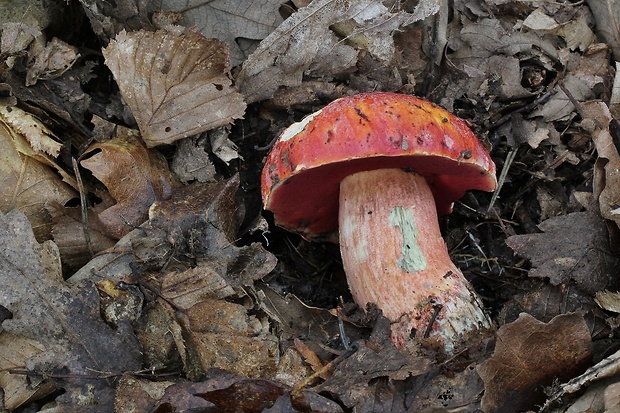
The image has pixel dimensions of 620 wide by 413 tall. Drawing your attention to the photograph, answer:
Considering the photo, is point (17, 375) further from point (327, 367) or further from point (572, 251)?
point (572, 251)

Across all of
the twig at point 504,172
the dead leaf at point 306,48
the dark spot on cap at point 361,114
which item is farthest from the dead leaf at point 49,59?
the twig at point 504,172

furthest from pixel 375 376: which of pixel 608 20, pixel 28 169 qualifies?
pixel 608 20

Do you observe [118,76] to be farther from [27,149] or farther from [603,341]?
[603,341]

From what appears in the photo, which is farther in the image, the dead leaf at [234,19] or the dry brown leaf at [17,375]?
the dead leaf at [234,19]

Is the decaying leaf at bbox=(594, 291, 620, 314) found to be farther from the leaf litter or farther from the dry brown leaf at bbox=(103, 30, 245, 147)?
the dry brown leaf at bbox=(103, 30, 245, 147)

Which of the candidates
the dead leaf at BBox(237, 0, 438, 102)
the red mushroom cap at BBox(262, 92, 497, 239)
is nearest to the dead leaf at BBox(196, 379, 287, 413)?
the red mushroom cap at BBox(262, 92, 497, 239)

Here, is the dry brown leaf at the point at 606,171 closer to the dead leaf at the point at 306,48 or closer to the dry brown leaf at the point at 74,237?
the dead leaf at the point at 306,48
